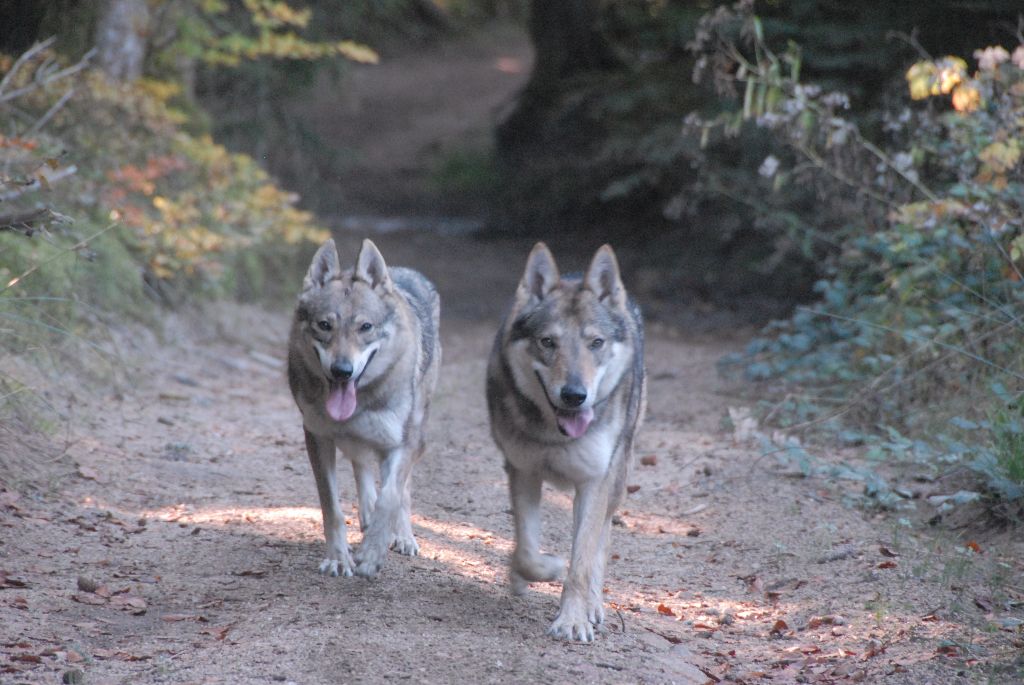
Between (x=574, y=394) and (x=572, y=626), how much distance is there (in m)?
1.08

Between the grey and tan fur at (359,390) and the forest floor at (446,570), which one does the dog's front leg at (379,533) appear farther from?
the forest floor at (446,570)

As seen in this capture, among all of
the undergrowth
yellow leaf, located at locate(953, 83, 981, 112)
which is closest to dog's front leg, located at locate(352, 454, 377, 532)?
the undergrowth

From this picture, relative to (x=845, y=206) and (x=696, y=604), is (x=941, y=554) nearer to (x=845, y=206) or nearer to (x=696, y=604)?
(x=696, y=604)

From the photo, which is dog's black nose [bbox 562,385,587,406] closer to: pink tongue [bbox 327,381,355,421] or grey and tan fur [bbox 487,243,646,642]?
Result: grey and tan fur [bbox 487,243,646,642]

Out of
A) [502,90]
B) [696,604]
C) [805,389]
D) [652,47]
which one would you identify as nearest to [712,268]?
[652,47]

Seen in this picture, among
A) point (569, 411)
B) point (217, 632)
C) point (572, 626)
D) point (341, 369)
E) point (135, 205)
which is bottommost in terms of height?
point (217, 632)

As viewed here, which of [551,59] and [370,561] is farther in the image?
[551,59]

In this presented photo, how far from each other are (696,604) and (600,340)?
5.62 feet

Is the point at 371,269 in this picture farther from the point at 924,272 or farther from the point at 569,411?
the point at 924,272

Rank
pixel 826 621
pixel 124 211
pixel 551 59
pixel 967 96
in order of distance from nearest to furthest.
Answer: pixel 826 621 → pixel 967 96 → pixel 124 211 → pixel 551 59

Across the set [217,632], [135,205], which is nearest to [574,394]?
[217,632]

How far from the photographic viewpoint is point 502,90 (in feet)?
114

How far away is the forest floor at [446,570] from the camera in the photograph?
4.76m

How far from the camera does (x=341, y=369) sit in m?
5.63
